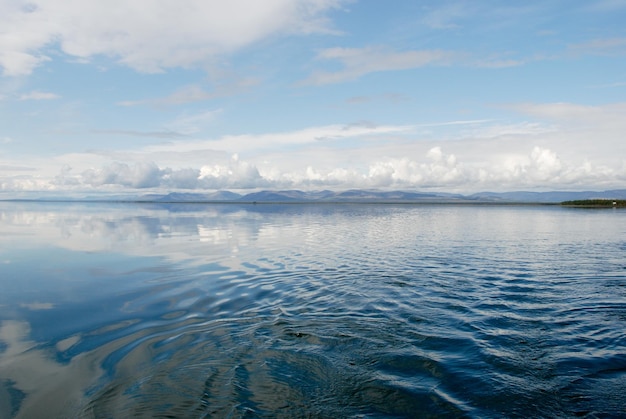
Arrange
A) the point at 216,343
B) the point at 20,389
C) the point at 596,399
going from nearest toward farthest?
the point at 596,399 → the point at 20,389 → the point at 216,343

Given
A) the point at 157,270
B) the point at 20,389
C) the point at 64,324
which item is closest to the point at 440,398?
the point at 20,389

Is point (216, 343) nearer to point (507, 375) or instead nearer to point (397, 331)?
point (397, 331)

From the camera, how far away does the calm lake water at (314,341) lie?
8234mm

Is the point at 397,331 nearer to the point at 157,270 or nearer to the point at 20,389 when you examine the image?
the point at 20,389

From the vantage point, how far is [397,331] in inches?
484

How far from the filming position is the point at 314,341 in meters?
11.4

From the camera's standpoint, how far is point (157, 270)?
23.0 meters

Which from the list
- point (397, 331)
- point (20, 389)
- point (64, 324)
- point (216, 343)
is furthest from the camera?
point (64, 324)

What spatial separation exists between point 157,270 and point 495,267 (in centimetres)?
1922

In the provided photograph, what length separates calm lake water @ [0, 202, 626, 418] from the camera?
324 inches

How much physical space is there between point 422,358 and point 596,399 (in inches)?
141

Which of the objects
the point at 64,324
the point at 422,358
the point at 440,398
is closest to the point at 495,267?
the point at 422,358

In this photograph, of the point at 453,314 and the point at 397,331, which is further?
the point at 453,314

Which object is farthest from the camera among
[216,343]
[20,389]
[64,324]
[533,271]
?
[533,271]
